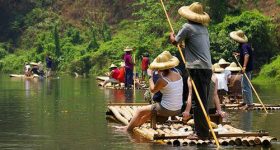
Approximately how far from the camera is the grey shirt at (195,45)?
1117 centimetres

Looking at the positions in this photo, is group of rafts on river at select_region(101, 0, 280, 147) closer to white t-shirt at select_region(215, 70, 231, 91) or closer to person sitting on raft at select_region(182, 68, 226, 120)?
person sitting on raft at select_region(182, 68, 226, 120)

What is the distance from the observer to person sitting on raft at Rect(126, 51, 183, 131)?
11961mm

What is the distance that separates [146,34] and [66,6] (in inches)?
1120

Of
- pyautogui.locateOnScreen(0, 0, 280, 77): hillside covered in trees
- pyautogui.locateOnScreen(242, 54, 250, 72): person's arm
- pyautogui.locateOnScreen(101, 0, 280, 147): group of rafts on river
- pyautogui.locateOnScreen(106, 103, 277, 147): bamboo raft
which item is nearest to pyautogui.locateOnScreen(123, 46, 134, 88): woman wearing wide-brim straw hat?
pyautogui.locateOnScreen(0, 0, 280, 77): hillside covered in trees

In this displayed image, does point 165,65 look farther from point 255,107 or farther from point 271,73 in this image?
point 271,73

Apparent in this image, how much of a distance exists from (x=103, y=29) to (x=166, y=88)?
47.0 meters

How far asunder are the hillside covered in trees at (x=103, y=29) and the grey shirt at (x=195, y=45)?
22.3 m

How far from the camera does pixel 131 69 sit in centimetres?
2827

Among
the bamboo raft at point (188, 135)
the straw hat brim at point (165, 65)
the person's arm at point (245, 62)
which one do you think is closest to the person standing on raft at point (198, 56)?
the bamboo raft at point (188, 135)

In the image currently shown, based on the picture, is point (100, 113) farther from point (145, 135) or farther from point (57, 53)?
point (57, 53)

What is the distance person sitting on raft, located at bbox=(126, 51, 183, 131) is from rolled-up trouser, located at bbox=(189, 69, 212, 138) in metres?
0.80

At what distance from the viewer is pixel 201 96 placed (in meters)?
11.2

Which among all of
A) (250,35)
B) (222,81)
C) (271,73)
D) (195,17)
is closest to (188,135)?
(195,17)

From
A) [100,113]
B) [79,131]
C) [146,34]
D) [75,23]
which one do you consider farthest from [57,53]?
[79,131]
